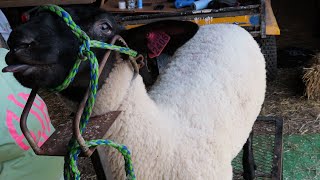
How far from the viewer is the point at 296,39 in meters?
6.43

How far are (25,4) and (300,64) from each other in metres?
3.38

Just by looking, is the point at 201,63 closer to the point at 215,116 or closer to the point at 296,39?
the point at 215,116

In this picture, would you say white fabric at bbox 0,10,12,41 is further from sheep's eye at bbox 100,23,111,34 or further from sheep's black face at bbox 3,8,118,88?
sheep's black face at bbox 3,8,118,88

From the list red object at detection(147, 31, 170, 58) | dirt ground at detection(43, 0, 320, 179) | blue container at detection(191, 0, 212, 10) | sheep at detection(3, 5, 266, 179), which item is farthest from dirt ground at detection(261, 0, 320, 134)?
red object at detection(147, 31, 170, 58)

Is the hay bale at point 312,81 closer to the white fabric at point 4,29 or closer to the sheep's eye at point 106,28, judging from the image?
the white fabric at point 4,29

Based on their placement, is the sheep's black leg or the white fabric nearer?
the sheep's black leg

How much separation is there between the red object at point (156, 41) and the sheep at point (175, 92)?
0.03 meters

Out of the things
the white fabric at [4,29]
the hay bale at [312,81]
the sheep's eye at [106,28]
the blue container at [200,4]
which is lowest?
the hay bale at [312,81]

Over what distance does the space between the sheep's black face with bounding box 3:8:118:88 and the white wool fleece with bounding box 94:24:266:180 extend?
208 millimetres

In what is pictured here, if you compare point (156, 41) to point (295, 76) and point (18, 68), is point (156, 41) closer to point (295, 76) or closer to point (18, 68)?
point (18, 68)

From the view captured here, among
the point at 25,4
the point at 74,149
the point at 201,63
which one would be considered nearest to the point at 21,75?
the point at 74,149

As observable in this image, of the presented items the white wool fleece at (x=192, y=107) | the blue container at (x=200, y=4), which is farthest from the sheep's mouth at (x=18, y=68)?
the blue container at (x=200, y=4)

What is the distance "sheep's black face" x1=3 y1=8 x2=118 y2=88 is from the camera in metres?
1.19

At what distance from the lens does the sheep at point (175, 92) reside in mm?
1258
